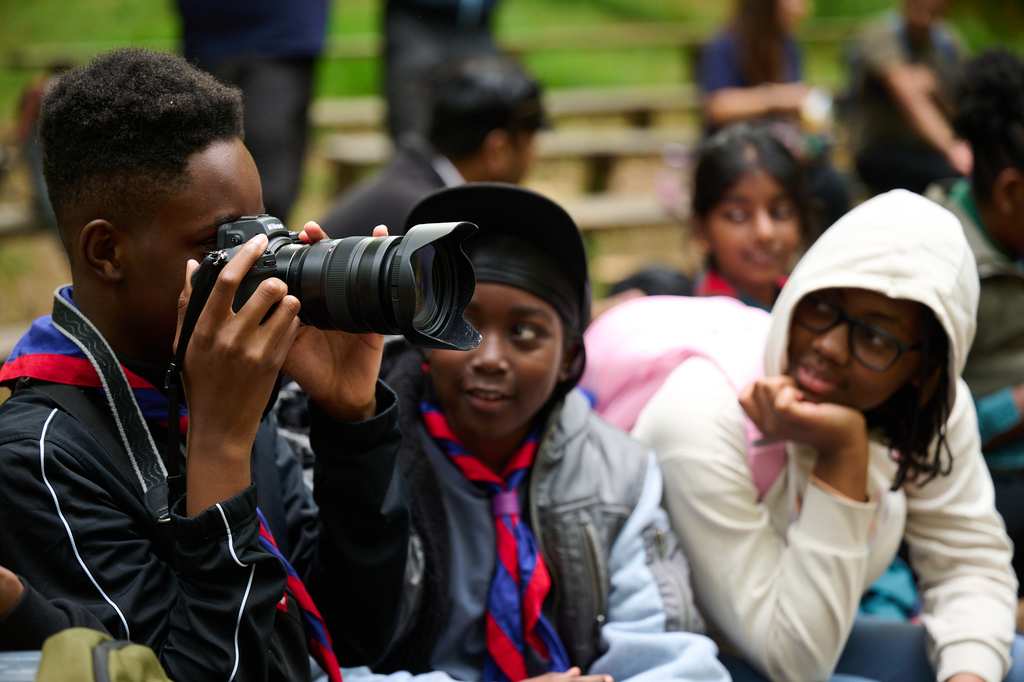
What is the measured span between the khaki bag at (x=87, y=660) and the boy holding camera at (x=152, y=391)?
0.49 ft

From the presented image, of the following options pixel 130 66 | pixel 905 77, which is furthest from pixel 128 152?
pixel 905 77

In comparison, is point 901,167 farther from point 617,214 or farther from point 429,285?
point 429,285

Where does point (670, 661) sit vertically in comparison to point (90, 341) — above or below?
below

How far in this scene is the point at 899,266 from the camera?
1.71 meters

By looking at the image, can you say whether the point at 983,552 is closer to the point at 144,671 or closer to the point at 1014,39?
the point at 144,671

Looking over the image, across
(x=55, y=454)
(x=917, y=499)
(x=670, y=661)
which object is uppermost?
(x=55, y=454)

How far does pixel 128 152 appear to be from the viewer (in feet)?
3.84

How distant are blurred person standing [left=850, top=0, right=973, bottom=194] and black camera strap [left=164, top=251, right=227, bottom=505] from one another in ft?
12.1

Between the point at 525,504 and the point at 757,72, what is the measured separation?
346cm

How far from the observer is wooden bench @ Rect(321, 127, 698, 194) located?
5.37m

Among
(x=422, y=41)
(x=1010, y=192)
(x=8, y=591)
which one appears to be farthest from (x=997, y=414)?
(x=422, y=41)

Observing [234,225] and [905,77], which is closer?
[234,225]

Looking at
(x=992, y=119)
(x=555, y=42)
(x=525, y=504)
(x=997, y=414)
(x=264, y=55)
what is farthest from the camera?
(x=555, y=42)

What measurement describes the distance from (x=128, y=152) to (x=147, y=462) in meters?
0.41
